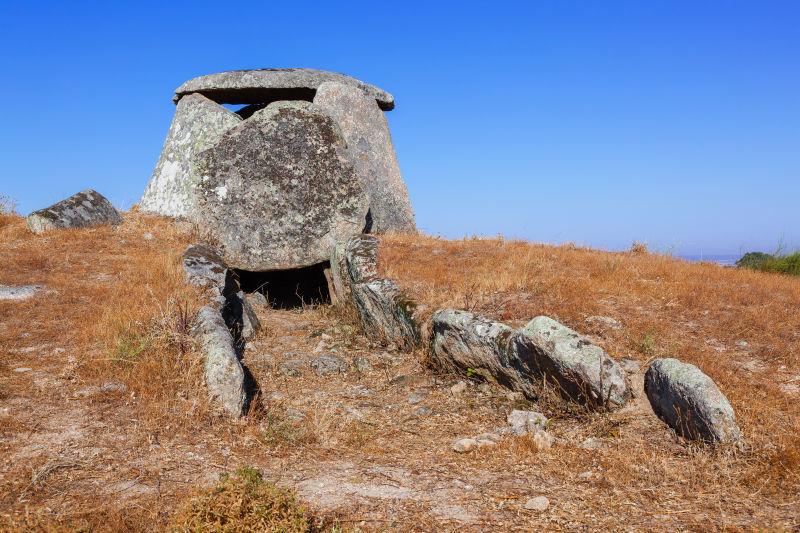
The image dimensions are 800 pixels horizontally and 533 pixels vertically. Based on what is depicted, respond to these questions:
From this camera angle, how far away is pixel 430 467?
19.1 ft

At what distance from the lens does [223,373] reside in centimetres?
689

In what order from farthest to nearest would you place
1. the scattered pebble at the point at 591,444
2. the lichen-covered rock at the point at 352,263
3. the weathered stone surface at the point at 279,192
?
the weathered stone surface at the point at 279,192
the lichen-covered rock at the point at 352,263
the scattered pebble at the point at 591,444

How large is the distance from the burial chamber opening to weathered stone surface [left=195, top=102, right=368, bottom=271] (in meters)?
1.02

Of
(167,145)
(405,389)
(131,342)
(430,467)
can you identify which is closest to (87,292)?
(131,342)

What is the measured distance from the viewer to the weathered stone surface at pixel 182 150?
15133 mm

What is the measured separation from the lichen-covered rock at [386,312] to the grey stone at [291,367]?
137 cm

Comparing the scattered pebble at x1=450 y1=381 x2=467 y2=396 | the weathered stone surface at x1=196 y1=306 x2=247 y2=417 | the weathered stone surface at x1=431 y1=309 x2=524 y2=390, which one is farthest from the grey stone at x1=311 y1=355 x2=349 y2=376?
the scattered pebble at x1=450 y1=381 x2=467 y2=396

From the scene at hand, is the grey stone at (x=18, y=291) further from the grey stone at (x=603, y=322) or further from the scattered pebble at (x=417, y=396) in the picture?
the grey stone at (x=603, y=322)

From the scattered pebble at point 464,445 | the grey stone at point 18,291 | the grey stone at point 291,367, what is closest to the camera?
the scattered pebble at point 464,445

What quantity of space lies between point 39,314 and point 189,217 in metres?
4.83

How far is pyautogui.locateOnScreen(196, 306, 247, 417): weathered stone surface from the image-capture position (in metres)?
6.74

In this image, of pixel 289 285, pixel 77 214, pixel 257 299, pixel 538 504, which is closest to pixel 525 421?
pixel 538 504

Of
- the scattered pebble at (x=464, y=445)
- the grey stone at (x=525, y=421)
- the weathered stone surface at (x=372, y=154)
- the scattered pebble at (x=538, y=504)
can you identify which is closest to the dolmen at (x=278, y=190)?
the weathered stone surface at (x=372, y=154)

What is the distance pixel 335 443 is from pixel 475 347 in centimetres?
229
